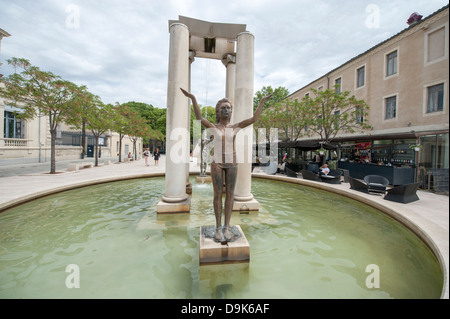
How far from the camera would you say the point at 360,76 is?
68.3 ft

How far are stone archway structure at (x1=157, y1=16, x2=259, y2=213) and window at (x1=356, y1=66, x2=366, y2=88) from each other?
1899cm

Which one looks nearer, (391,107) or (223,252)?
(223,252)

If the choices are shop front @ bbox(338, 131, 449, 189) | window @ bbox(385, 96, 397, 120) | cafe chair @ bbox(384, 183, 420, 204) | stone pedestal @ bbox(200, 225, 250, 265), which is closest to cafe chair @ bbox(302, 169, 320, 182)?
shop front @ bbox(338, 131, 449, 189)

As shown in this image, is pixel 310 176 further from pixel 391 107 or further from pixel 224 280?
pixel 391 107

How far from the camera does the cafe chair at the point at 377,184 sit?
28.0 feet

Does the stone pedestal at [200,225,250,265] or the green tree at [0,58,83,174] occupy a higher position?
the green tree at [0,58,83,174]

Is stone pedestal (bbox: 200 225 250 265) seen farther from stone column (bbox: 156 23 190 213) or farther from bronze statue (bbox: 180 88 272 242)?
stone column (bbox: 156 23 190 213)

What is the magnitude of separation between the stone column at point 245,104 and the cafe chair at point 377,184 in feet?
18.7

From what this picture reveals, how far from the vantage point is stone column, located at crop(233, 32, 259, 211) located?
6.50 m

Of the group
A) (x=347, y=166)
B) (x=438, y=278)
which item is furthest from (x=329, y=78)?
(x=438, y=278)

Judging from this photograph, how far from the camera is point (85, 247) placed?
13.5 feet

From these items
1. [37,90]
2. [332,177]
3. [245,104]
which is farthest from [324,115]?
[37,90]

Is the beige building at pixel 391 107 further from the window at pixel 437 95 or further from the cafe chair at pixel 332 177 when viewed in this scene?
the window at pixel 437 95

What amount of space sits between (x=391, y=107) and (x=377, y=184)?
11.8m
